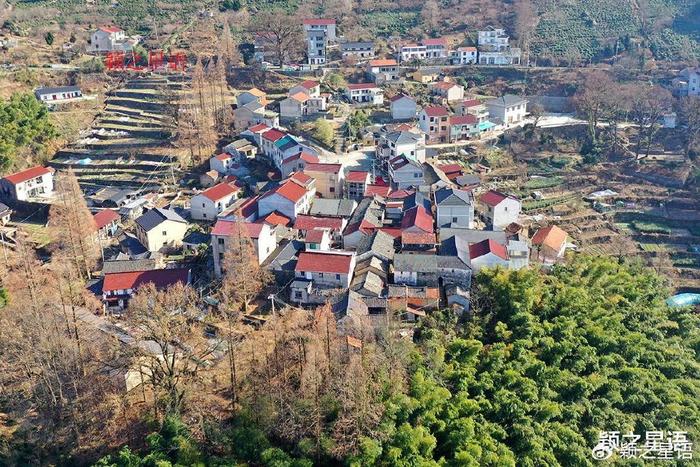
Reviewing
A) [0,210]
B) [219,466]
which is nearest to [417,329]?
[219,466]

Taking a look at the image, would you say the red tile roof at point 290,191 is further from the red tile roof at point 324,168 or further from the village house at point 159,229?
the village house at point 159,229

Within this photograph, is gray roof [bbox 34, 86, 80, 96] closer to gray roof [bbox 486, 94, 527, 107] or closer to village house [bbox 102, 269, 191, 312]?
village house [bbox 102, 269, 191, 312]

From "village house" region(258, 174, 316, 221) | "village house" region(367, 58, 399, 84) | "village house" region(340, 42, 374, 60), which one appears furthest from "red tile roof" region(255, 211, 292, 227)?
"village house" region(340, 42, 374, 60)

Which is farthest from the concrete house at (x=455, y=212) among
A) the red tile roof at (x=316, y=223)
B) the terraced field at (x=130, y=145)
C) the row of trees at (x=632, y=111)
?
the row of trees at (x=632, y=111)

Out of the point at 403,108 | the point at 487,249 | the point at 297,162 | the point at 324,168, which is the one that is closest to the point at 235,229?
the point at 324,168

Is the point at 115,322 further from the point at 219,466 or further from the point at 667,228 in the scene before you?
the point at 667,228

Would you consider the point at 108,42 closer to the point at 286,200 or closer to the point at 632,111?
the point at 286,200
